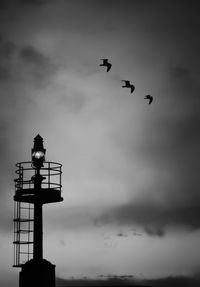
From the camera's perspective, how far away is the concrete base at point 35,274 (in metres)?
48.9

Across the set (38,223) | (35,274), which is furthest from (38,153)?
(35,274)

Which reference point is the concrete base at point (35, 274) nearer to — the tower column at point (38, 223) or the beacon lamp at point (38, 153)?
the tower column at point (38, 223)

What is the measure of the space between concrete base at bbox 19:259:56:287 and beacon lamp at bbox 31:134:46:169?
465 centimetres

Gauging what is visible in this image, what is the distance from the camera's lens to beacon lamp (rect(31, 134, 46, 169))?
163 feet

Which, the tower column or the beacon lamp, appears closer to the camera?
the tower column

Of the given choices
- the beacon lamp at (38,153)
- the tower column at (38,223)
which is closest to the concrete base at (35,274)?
the tower column at (38,223)

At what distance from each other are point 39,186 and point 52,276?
4.36 metres

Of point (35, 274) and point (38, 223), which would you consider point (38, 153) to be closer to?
point (38, 223)

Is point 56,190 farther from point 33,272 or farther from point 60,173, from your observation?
point 33,272

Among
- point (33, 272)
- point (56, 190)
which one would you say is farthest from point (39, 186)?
point (33, 272)

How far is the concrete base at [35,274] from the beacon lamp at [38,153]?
183 inches

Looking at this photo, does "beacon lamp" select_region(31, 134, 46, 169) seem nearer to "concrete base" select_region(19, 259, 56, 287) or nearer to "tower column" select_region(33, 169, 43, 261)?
"tower column" select_region(33, 169, 43, 261)

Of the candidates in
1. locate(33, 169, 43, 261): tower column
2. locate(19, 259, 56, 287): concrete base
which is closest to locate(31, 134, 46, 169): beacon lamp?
A: locate(33, 169, 43, 261): tower column

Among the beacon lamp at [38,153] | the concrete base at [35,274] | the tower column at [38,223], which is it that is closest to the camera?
the concrete base at [35,274]
